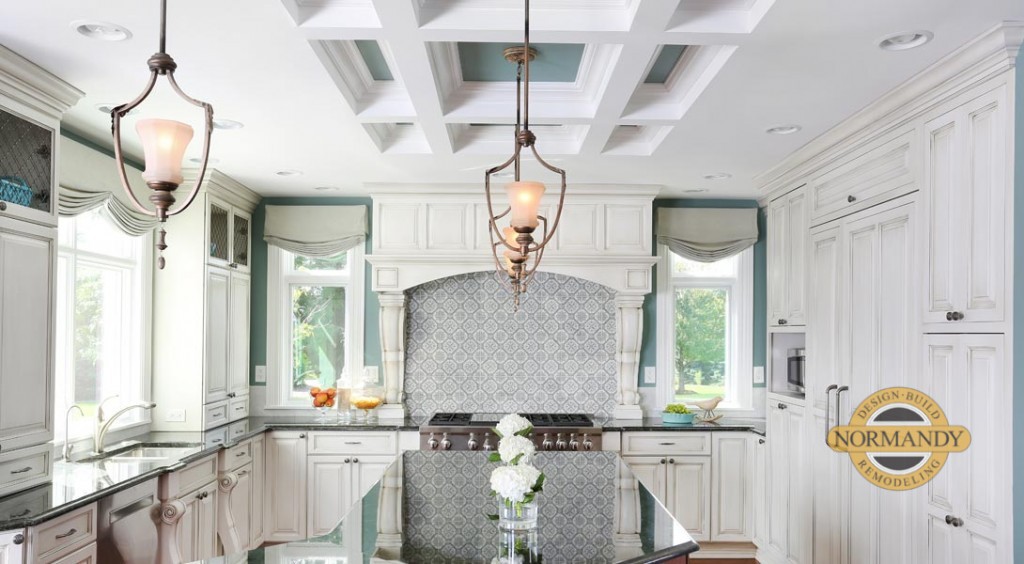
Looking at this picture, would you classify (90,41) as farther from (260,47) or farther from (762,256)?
(762,256)

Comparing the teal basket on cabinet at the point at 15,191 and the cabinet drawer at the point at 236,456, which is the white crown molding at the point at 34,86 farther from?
the cabinet drawer at the point at 236,456

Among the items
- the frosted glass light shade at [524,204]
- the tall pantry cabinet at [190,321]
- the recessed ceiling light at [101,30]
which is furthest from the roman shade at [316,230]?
the frosted glass light shade at [524,204]

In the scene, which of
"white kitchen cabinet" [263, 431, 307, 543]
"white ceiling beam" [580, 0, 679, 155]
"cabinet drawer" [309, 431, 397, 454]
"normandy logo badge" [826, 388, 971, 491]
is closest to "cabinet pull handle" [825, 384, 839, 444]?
"normandy logo badge" [826, 388, 971, 491]

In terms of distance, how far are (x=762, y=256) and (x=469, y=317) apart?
2299 millimetres

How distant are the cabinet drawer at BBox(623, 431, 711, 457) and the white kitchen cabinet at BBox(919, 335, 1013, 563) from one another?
230 centimetres

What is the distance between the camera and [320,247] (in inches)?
231

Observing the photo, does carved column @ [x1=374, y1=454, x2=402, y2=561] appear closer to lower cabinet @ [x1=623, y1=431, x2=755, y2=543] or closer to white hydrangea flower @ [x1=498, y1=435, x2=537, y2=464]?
white hydrangea flower @ [x1=498, y1=435, x2=537, y2=464]

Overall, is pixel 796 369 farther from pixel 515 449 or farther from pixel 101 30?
pixel 101 30

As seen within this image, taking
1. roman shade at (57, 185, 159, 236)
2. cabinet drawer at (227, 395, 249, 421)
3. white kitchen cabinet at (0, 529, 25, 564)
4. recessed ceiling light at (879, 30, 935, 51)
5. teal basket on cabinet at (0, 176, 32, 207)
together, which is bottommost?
white kitchen cabinet at (0, 529, 25, 564)

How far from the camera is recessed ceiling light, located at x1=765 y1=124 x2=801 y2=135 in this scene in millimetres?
3828

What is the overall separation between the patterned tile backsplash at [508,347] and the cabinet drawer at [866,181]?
196 cm

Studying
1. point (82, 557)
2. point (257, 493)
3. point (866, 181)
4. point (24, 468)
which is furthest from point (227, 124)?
point (866, 181)

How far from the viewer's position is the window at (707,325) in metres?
5.92

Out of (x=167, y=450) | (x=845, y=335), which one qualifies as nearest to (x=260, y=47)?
(x=167, y=450)
